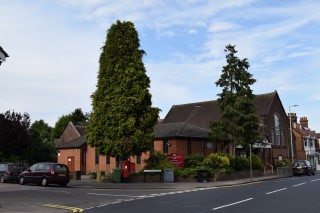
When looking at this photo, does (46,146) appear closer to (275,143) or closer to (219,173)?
(219,173)

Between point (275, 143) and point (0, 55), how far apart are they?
2056 inches

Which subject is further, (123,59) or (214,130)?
(214,130)

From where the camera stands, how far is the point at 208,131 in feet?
147

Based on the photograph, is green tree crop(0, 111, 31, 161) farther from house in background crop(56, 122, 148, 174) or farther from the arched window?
the arched window

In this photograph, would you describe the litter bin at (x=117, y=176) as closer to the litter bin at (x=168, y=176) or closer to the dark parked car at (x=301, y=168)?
the litter bin at (x=168, y=176)

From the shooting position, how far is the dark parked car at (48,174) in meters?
27.1

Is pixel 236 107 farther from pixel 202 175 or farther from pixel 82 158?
pixel 82 158

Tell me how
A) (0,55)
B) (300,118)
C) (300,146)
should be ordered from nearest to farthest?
1. (0,55)
2. (300,146)
3. (300,118)

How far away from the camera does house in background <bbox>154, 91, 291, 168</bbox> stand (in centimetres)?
4125

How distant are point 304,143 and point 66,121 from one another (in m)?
52.8

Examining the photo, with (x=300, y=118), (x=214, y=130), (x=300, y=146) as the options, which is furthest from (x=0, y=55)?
(x=300, y=118)

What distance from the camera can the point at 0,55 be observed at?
13914 millimetres

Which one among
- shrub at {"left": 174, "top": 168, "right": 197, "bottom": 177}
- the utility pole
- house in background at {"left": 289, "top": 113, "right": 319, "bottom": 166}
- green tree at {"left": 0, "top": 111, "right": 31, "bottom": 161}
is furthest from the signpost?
house in background at {"left": 289, "top": 113, "right": 319, "bottom": 166}

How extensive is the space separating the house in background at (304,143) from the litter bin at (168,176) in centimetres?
5416
